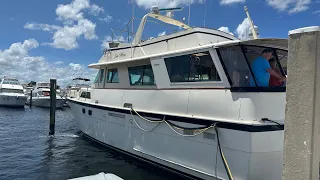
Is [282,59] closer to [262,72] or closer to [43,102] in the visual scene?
[262,72]

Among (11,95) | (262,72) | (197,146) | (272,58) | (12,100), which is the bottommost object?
(12,100)

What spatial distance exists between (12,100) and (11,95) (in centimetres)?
58

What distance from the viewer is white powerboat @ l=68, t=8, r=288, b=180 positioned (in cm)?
515

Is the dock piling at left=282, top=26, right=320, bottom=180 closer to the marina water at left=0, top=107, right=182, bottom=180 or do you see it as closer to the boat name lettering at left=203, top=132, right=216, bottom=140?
the boat name lettering at left=203, top=132, right=216, bottom=140

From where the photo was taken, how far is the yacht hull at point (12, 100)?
30.6 m

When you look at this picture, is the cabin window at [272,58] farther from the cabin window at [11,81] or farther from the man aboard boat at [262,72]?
the cabin window at [11,81]

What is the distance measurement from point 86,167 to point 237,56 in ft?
17.3

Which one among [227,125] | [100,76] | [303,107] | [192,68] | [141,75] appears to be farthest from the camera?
[100,76]

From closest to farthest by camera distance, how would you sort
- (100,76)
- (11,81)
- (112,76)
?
(112,76) < (100,76) < (11,81)

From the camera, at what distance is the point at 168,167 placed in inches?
267

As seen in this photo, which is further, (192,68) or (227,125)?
(192,68)

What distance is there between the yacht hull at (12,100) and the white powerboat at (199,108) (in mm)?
25713

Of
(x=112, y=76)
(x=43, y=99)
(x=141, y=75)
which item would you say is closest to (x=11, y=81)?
(x=43, y=99)

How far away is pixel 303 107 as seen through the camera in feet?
7.82
